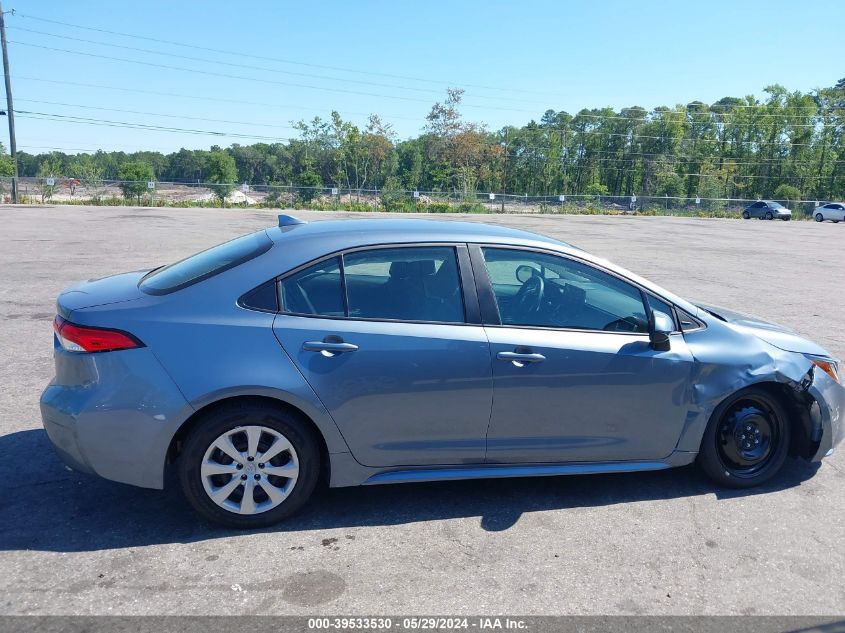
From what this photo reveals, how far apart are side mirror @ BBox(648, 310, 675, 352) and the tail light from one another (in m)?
2.82

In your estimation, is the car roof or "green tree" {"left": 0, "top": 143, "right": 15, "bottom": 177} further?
"green tree" {"left": 0, "top": 143, "right": 15, "bottom": 177}

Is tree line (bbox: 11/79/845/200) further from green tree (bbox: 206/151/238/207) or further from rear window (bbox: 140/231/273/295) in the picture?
Result: rear window (bbox: 140/231/273/295)

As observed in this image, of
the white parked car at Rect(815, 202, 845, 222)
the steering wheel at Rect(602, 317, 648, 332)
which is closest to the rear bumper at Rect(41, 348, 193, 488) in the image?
the steering wheel at Rect(602, 317, 648, 332)

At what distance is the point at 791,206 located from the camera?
63500 mm

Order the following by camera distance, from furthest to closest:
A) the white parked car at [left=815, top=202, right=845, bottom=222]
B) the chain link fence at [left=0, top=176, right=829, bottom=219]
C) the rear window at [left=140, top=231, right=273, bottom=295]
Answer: the white parked car at [left=815, top=202, right=845, bottom=222]
the chain link fence at [left=0, top=176, right=829, bottom=219]
the rear window at [left=140, top=231, right=273, bottom=295]

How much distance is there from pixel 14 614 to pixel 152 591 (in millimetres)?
538

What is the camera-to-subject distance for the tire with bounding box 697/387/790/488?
4.20 metres

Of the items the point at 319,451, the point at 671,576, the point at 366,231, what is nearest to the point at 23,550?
the point at 319,451

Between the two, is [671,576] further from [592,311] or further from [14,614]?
[14,614]

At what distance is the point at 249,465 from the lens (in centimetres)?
360

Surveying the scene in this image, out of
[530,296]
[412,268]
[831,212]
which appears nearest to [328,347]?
[412,268]

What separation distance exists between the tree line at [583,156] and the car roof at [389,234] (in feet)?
232

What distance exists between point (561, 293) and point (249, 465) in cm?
208

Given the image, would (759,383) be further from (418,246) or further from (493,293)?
(418,246)
